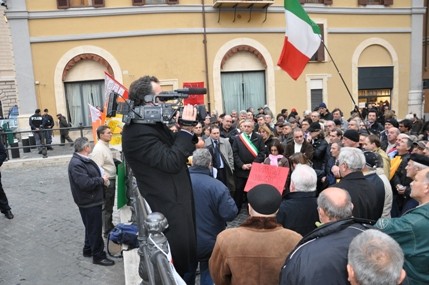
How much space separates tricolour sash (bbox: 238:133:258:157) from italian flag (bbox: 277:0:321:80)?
1.77 m

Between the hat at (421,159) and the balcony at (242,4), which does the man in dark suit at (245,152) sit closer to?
the hat at (421,159)

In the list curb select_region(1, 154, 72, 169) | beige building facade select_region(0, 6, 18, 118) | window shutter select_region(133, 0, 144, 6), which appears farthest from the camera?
beige building facade select_region(0, 6, 18, 118)

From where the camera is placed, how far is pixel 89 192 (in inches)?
205

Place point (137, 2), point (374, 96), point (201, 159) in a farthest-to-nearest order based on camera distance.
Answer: point (374, 96) < point (137, 2) < point (201, 159)

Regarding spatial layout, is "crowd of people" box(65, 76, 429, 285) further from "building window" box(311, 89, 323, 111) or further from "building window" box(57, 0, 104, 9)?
"building window" box(311, 89, 323, 111)

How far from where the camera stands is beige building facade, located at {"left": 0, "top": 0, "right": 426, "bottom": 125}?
17156mm

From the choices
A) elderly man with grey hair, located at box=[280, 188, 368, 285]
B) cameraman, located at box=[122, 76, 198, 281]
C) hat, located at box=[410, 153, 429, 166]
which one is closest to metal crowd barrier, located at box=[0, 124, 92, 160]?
cameraman, located at box=[122, 76, 198, 281]

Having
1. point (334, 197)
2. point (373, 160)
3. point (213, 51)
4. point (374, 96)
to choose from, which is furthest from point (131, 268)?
point (374, 96)

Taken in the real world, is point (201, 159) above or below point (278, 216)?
above

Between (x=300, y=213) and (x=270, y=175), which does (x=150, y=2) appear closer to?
(x=270, y=175)

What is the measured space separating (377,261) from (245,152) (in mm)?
5536

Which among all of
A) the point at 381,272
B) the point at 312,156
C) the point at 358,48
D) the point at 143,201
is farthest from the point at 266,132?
the point at 358,48

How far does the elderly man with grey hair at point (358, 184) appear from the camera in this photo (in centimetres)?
373

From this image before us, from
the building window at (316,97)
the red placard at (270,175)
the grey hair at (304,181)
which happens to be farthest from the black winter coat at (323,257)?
the building window at (316,97)
